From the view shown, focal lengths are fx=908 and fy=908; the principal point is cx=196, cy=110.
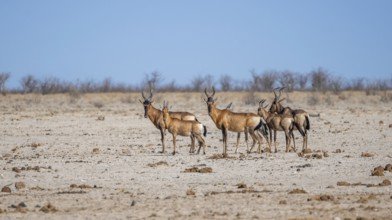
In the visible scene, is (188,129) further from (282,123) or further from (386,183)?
(386,183)

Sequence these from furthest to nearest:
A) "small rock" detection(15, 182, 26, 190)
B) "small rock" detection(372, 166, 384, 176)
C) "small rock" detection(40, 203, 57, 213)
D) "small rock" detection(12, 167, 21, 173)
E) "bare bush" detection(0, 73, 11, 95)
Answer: "bare bush" detection(0, 73, 11, 95), "small rock" detection(12, 167, 21, 173), "small rock" detection(372, 166, 384, 176), "small rock" detection(15, 182, 26, 190), "small rock" detection(40, 203, 57, 213)

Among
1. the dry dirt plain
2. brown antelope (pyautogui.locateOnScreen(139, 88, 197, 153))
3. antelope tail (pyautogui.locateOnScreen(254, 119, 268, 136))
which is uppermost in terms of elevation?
brown antelope (pyautogui.locateOnScreen(139, 88, 197, 153))

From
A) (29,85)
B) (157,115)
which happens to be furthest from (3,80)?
(157,115)

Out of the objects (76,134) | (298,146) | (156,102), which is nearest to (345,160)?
(298,146)

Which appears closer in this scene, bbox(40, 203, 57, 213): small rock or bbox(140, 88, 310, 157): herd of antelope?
bbox(40, 203, 57, 213): small rock

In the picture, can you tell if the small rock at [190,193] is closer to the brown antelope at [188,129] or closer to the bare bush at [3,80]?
the brown antelope at [188,129]

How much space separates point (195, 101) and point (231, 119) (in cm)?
3590

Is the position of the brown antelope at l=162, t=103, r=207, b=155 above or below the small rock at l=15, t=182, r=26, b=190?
above

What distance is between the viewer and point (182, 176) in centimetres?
1900

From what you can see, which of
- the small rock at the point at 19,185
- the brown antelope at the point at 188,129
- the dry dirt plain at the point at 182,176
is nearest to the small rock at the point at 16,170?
the dry dirt plain at the point at 182,176

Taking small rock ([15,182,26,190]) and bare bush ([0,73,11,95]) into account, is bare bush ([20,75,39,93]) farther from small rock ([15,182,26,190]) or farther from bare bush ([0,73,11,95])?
small rock ([15,182,26,190])

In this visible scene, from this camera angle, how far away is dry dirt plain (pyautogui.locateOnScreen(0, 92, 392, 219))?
14.0 metres

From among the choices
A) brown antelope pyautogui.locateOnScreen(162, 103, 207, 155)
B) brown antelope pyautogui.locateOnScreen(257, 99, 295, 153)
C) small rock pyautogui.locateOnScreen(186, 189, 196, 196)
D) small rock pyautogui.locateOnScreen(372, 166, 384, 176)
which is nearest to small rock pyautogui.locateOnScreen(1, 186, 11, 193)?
small rock pyautogui.locateOnScreen(186, 189, 196, 196)

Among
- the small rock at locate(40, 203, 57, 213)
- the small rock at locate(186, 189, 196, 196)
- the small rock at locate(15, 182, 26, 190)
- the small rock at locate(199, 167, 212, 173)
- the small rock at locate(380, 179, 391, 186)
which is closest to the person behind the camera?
the small rock at locate(40, 203, 57, 213)
